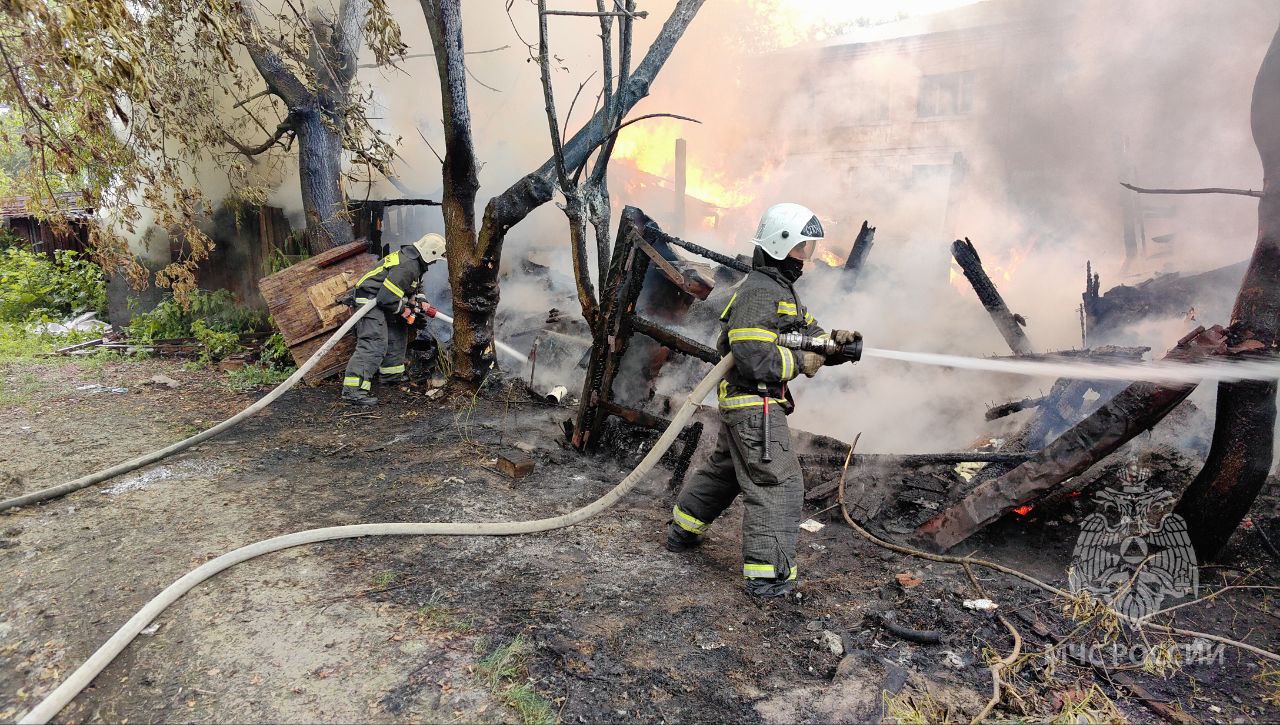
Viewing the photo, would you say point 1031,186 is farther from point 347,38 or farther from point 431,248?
point 347,38

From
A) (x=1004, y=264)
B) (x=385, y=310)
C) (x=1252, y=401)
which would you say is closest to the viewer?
(x=1252, y=401)

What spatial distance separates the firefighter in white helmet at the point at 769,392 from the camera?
3.32m

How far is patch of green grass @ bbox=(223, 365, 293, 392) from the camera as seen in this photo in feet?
23.6

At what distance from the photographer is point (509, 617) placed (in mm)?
2975

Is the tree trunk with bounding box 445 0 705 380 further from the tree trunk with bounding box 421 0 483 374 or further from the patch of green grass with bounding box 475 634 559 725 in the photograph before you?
the patch of green grass with bounding box 475 634 559 725

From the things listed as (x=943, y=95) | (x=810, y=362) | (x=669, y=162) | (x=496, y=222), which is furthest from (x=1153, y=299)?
(x=943, y=95)

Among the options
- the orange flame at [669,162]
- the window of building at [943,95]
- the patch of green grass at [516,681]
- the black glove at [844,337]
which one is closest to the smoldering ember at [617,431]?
the patch of green grass at [516,681]

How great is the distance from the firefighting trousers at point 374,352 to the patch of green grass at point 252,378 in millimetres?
1096

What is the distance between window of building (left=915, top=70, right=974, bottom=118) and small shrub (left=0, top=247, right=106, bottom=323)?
18.8 metres

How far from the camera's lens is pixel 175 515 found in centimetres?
393

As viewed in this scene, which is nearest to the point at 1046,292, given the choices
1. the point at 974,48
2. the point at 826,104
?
the point at 974,48

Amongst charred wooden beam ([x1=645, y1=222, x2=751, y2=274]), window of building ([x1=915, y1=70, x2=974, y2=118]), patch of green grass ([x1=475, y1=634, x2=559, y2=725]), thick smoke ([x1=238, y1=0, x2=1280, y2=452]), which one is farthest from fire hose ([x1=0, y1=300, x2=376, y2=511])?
window of building ([x1=915, y1=70, x2=974, y2=118])

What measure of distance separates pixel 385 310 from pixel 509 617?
475 cm

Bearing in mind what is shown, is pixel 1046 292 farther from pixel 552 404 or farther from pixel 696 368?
pixel 552 404
